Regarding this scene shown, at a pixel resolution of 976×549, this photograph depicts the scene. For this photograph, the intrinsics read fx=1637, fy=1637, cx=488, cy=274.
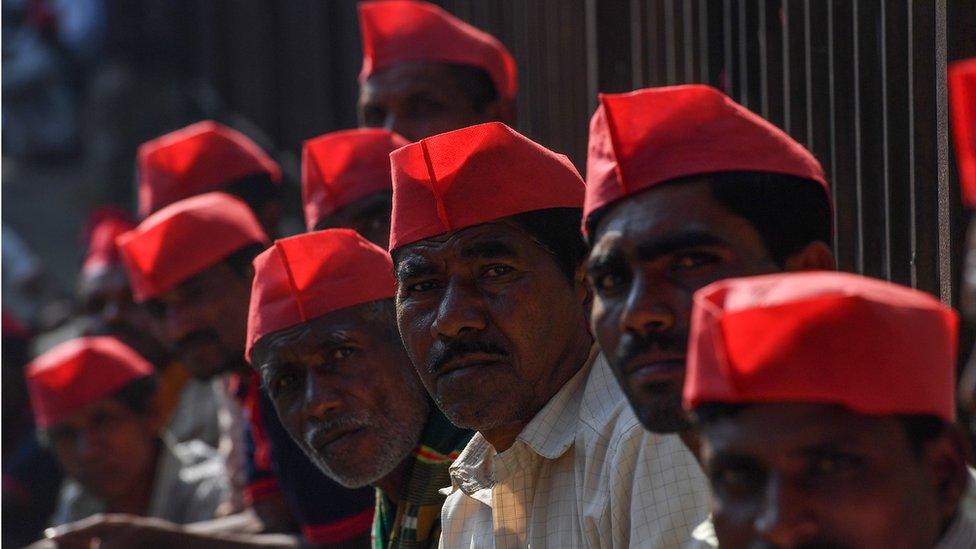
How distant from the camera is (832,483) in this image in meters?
1.87

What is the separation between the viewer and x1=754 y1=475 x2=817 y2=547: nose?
6.13 feet

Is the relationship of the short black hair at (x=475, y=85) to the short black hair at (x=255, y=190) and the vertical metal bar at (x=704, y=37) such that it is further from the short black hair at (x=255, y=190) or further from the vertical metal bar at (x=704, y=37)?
the short black hair at (x=255, y=190)

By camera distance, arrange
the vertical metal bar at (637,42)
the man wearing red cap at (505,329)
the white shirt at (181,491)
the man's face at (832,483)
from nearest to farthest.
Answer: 1. the man's face at (832,483)
2. the man wearing red cap at (505,329)
3. the vertical metal bar at (637,42)
4. the white shirt at (181,491)

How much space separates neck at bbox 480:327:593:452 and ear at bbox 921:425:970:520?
48.4 inches

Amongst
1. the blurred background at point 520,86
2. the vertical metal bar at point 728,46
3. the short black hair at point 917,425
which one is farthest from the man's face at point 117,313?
the short black hair at point 917,425

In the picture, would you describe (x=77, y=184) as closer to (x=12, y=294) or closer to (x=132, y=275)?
(x=12, y=294)

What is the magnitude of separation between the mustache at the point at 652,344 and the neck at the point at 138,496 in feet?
14.6

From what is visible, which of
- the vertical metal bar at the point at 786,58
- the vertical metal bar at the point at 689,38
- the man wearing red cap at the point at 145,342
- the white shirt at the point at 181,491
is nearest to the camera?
the vertical metal bar at the point at 786,58

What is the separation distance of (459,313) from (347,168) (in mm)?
1846

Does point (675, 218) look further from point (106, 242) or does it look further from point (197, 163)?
point (106, 242)

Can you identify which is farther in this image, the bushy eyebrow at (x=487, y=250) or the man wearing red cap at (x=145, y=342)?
the man wearing red cap at (x=145, y=342)

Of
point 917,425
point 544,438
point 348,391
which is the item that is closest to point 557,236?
point 544,438

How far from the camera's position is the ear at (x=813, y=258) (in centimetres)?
251

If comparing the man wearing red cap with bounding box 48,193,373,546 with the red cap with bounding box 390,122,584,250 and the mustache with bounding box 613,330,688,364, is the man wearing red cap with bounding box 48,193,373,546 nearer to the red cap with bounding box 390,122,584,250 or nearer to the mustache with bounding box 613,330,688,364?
the red cap with bounding box 390,122,584,250
